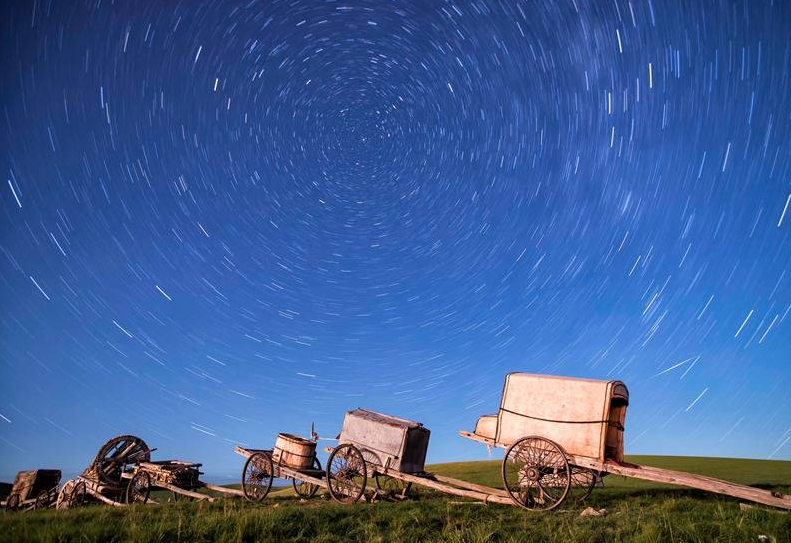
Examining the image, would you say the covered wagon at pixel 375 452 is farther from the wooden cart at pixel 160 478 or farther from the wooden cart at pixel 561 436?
the wooden cart at pixel 160 478

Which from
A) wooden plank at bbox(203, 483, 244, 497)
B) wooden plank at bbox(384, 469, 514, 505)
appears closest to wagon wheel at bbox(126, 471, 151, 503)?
wooden plank at bbox(203, 483, 244, 497)

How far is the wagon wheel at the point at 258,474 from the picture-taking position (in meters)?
17.7

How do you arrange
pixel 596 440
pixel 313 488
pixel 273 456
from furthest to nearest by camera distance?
pixel 313 488 → pixel 273 456 → pixel 596 440

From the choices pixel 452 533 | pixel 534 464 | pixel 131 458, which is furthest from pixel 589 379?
pixel 131 458

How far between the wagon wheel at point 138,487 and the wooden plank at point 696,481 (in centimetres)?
1701

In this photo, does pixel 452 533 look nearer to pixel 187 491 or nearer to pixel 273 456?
pixel 273 456

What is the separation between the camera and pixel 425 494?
18.4 metres

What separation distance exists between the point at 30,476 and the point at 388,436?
2116cm

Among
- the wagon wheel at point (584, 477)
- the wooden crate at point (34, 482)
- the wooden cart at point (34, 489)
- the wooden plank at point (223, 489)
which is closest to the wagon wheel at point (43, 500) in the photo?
the wooden cart at point (34, 489)

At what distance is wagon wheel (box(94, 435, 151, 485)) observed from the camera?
20.6 metres

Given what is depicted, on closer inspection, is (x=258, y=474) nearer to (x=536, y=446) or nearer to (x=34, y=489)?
(x=536, y=446)

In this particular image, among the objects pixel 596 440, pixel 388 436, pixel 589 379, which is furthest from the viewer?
pixel 388 436

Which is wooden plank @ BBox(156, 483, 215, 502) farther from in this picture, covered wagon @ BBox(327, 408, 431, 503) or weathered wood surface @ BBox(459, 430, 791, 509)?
weathered wood surface @ BBox(459, 430, 791, 509)

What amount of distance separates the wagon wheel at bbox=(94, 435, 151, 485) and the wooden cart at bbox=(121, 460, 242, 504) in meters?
0.68
